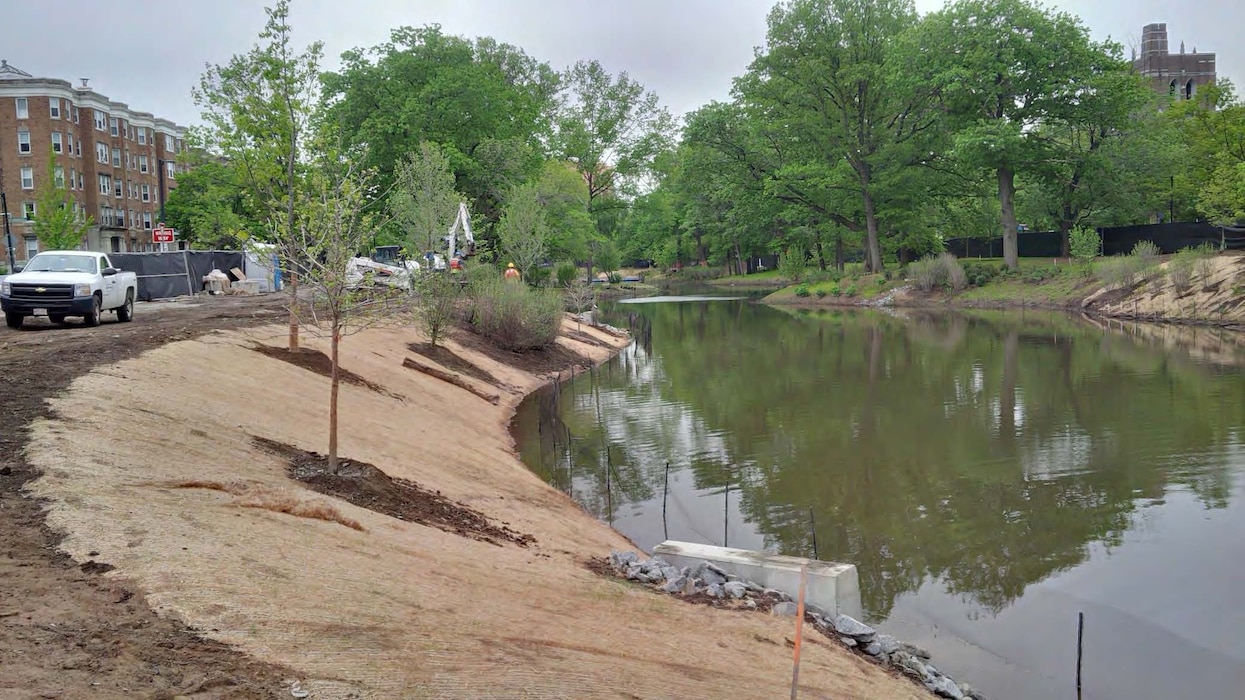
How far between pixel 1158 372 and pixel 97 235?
77362 mm

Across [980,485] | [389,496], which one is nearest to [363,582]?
[389,496]

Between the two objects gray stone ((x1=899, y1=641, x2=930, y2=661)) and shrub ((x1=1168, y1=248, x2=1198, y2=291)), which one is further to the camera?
shrub ((x1=1168, y1=248, x2=1198, y2=291))

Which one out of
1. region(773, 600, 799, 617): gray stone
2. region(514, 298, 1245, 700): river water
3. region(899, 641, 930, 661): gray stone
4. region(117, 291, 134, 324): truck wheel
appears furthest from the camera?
region(117, 291, 134, 324): truck wheel

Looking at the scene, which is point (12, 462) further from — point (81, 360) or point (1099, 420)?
point (1099, 420)

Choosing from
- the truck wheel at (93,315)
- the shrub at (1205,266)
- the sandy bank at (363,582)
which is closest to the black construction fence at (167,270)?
the truck wheel at (93,315)

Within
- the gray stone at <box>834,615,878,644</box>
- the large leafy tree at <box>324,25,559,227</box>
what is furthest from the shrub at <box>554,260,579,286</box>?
the gray stone at <box>834,615,878,644</box>

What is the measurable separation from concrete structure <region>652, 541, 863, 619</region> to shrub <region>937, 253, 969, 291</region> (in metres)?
53.3

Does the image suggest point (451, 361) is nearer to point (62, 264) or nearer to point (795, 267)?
point (62, 264)

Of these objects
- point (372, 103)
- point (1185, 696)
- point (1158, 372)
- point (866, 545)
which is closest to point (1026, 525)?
point (866, 545)

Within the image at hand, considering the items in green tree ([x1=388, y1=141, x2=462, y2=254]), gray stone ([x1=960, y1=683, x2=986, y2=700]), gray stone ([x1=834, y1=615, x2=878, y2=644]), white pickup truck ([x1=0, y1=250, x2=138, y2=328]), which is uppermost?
green tree ([x1=388, y1=141, x2=462, y2=254])

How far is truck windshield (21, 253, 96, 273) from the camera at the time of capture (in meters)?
22.7

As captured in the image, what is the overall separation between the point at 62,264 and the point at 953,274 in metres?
51.7

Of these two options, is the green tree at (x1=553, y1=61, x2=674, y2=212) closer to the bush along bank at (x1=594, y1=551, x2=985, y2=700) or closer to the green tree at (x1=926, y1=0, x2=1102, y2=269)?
the green tree at (x1=926, y1=0, x2=1102, y2=269)

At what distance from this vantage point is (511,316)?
33.5m
